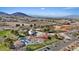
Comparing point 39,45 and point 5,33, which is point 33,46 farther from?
point 5,33

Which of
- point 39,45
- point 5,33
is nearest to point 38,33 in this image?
point 39,45

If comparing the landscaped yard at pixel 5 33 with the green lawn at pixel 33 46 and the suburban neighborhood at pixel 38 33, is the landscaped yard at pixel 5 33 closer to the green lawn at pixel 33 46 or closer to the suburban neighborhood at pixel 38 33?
the suburban neighborhood at pixel 38 33

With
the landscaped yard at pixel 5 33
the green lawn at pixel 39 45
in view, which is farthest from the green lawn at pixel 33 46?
the landscaped yard at pixel 5 33

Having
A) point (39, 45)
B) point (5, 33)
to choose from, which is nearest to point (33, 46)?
point (39, 45)

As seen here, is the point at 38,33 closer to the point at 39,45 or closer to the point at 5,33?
the point at 39,45

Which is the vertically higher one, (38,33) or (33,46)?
(38,33)

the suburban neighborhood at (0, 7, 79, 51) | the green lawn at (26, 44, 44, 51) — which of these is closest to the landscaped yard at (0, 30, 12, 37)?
the suburban neighborhood at (0, 7, 79, 51)

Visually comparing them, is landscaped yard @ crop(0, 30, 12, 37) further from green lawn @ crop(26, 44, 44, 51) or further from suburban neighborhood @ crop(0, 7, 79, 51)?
green lawn @ crop(26, 44, 44, 51)
